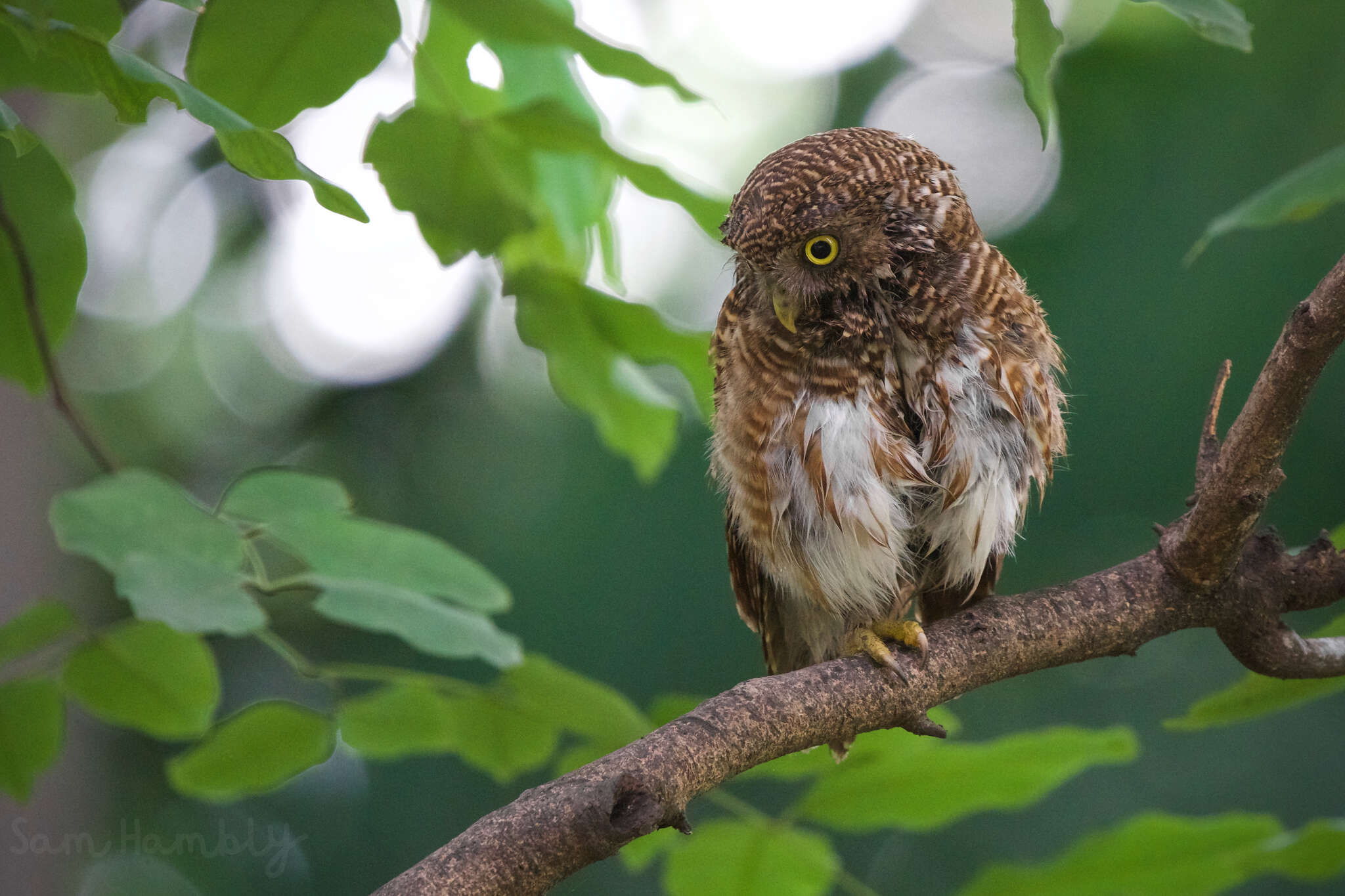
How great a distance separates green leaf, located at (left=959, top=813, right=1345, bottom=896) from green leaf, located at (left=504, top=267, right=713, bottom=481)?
2.91ft

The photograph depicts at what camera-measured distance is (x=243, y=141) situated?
35.8 inches

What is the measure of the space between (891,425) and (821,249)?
0.31 m

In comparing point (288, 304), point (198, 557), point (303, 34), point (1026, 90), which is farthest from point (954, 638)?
point (288, 304)

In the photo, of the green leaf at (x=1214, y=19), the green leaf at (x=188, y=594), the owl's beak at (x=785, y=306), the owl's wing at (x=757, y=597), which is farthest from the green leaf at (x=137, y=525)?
the green leaf at (x=1214, y=19)

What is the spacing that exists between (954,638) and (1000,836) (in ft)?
11.8

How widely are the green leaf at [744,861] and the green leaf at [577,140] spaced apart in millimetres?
953

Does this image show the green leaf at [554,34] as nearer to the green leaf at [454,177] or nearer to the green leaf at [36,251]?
the green leaf at [454,177]

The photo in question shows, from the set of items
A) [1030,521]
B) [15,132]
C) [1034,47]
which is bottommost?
[1030,521]

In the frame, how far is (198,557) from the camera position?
4.11 feet

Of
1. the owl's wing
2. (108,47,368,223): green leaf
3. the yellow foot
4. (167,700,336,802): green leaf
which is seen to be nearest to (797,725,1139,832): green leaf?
the yellow foot

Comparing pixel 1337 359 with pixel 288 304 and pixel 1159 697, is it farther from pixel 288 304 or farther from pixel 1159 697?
pixel 288 304
